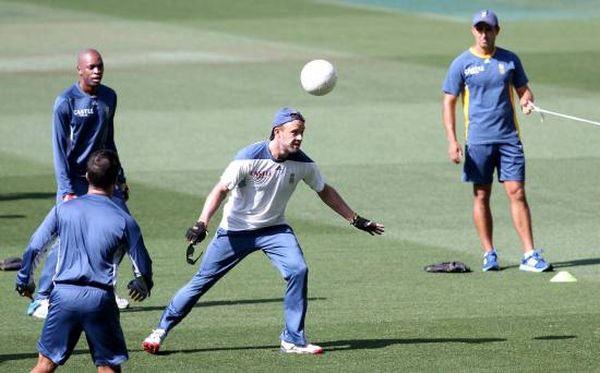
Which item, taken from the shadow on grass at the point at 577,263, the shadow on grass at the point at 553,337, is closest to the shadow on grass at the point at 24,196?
the shadow on grass at the point at 577,263

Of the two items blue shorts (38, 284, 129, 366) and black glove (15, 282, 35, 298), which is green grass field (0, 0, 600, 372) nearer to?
black glove (15, 282, 35, 298)

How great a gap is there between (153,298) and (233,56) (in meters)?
21.3

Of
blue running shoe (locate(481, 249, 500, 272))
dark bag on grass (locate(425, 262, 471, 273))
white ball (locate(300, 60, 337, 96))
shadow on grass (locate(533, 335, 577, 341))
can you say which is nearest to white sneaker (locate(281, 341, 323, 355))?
shadow on grass (locate(533, 335, 577, 341))

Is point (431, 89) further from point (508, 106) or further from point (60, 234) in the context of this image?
point (60, 234)

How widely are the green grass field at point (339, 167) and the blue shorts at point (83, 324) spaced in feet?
6.12

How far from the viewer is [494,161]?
1655cm

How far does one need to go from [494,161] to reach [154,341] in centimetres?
539

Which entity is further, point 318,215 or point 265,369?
point 318,215

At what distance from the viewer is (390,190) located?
21469 mm

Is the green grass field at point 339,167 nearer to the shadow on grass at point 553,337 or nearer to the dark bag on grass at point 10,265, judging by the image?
the shadow on grass at point 553,337

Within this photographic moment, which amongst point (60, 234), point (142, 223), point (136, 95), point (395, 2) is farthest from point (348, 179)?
point (395, 2)

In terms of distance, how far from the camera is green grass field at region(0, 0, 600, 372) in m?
13.0

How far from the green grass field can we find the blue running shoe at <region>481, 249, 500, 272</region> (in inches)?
11.3

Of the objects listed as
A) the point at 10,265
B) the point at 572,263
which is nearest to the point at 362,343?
the point at 572,263
